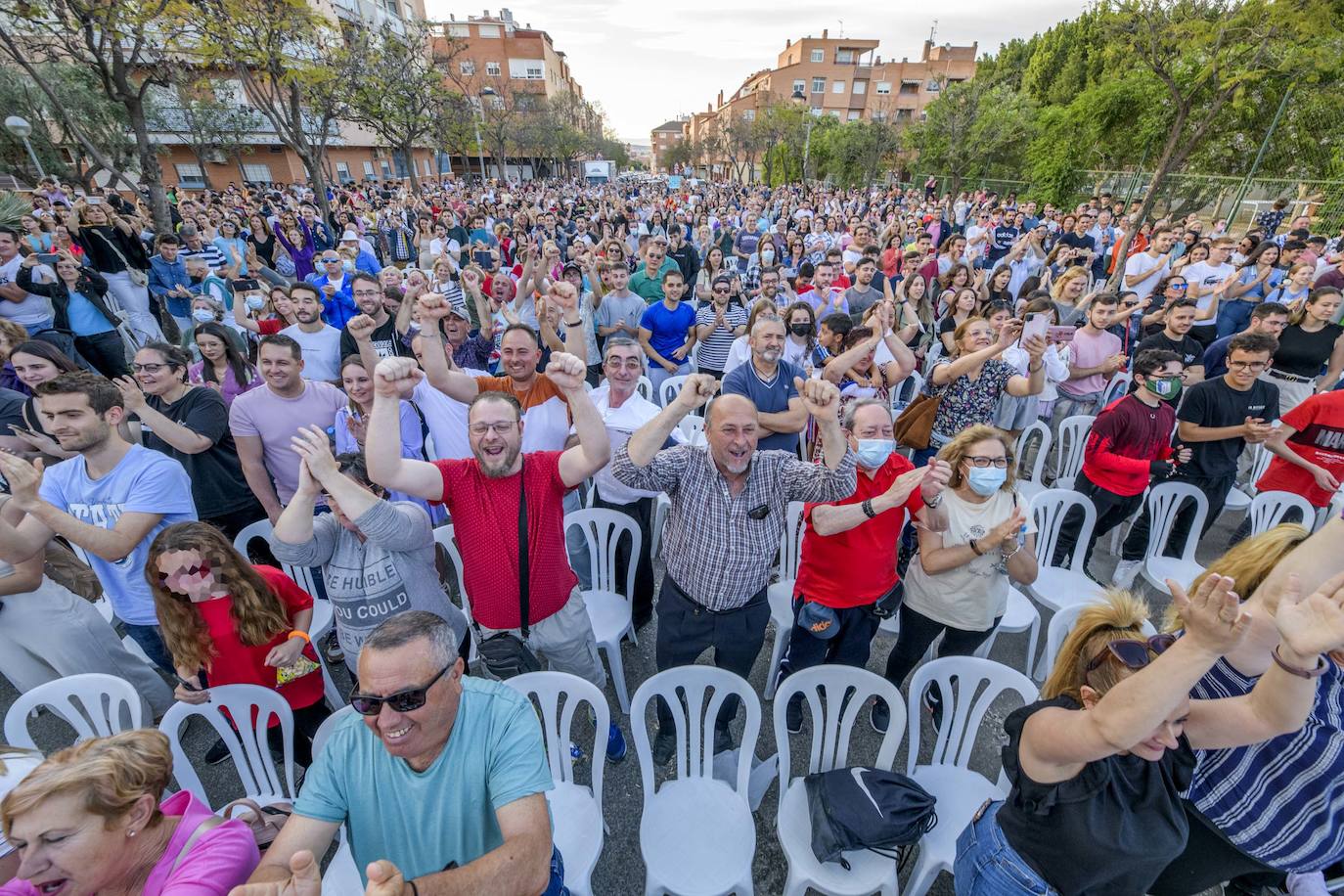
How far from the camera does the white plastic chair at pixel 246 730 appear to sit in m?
2.23

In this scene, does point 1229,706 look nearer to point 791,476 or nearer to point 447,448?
point 791,476

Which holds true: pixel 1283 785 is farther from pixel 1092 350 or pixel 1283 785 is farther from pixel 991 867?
pixel 1092 350

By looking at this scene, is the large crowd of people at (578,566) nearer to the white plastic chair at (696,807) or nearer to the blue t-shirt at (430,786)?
the blue t-shirt at (430,786)

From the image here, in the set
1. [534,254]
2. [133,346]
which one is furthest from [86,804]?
[133,346]

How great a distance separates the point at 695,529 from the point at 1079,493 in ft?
9.12

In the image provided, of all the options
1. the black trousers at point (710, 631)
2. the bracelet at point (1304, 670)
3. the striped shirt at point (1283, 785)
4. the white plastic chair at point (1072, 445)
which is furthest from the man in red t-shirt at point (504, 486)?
the white plastic chair at point (1072, 445)

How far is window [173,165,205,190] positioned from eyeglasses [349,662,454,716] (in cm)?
4541

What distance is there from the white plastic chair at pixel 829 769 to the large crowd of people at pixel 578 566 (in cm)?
36

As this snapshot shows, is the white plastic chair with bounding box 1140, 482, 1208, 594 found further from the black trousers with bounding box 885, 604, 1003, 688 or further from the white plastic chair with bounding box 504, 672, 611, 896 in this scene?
the white plastic chair with bounding box 504, 672, 611, 896

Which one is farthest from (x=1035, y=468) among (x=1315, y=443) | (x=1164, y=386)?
(x=1315, y=443)

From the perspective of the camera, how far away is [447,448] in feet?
11.9

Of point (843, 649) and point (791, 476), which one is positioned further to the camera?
point (843, 649)

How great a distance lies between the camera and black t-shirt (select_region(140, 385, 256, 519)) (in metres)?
3.27

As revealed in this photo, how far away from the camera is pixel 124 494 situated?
8.33ft
